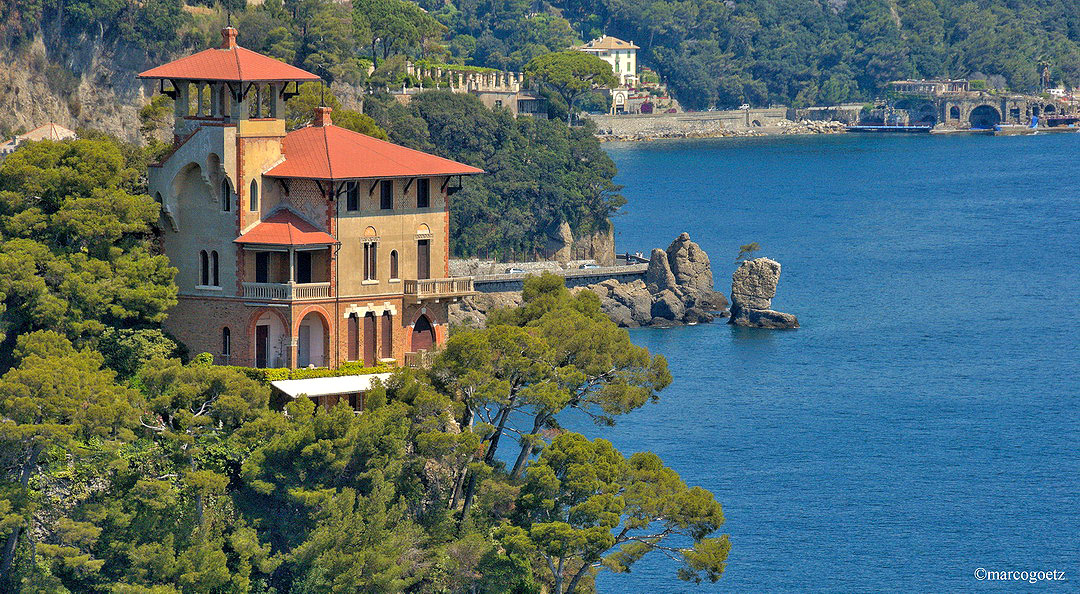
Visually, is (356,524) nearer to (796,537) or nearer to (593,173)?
(796,537)

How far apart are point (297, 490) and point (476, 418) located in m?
11.0

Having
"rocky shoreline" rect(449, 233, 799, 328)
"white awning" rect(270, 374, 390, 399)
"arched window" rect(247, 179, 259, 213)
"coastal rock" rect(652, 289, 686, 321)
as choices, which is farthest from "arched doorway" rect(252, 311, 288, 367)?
"coastal rock" rect(652, 289, 686, 321)

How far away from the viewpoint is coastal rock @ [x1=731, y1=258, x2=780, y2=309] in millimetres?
135125

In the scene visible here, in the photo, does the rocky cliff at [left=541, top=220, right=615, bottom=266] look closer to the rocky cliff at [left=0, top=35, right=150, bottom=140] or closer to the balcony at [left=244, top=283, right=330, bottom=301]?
the rocky cliff at [left=0, top=35, right=150, bottom=140]

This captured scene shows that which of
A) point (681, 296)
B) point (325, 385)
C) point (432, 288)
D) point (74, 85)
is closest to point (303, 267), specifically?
point (325, 385)

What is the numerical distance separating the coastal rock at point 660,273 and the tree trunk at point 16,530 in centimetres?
7745

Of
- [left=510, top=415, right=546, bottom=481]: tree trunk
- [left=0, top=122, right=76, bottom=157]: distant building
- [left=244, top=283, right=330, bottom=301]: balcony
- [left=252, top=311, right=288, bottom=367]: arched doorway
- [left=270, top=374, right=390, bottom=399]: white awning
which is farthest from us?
[left=0, top=122, right=76, bottom=157]: distant building

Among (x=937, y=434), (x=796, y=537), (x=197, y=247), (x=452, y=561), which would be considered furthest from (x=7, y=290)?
(x=937, y=434)

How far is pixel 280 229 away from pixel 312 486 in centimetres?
949

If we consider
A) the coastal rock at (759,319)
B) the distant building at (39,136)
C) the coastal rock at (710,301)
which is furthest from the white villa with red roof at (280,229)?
the coastal rock at (710,301)

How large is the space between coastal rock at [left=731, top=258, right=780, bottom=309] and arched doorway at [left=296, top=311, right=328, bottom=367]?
64.9m

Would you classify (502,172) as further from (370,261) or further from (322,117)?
(370,261)

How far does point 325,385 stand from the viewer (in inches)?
2793

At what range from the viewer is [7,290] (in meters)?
71.9
